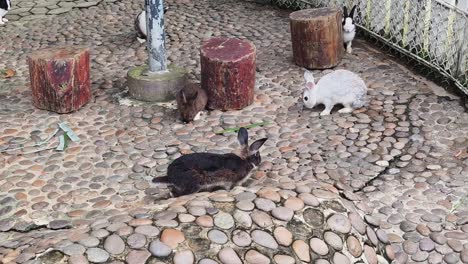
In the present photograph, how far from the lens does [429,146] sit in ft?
18.8

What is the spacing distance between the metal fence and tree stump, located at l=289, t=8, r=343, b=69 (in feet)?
2.25

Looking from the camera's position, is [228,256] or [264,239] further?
[264,239]

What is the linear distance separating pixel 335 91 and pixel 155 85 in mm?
1719

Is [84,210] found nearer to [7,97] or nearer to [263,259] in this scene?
[263,259]

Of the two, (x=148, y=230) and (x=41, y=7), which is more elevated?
(x=148, y=230)

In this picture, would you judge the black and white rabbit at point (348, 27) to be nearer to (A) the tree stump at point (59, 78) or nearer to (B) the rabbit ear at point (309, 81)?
(B) the rabbit ear at point (309, 81)

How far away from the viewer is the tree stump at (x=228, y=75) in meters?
6.36

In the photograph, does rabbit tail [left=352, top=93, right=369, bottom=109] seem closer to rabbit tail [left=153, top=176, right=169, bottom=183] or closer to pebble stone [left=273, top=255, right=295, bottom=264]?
rabbit tail [left=153, top=176, right=169, bottom=183]

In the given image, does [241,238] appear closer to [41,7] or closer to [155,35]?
[155,35]

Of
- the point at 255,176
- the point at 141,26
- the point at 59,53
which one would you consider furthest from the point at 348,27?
the point at 59,53

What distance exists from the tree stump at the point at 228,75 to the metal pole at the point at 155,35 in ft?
1.82

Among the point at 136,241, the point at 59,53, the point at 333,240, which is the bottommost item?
the point at 333,240

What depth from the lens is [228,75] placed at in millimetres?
6391

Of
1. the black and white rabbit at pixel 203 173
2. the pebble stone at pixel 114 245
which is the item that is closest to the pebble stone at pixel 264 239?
the pebble stone at pixel 114 245
